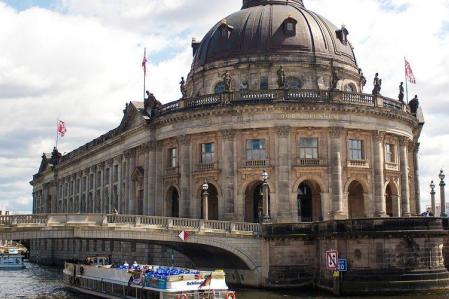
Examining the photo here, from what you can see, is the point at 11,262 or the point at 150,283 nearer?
the point at 150,283

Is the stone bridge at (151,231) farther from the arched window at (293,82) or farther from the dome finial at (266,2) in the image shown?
the dome finial at (266,2)

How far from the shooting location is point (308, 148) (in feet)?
194

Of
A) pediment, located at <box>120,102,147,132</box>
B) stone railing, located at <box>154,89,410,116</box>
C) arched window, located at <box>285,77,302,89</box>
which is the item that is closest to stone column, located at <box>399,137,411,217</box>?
stone railing, located at <box>154,89,410,116</box>

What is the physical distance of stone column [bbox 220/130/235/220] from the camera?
59.3 metres

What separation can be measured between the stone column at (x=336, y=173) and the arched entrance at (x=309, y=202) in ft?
6.83

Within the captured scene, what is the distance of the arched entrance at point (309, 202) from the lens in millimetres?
60466

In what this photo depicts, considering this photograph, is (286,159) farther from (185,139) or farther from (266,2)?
(266,2)

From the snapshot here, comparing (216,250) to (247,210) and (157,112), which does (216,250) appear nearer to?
(247,210)

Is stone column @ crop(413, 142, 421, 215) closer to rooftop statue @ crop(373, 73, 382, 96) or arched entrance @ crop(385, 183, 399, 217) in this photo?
arched entrance @ crop(385, 183, 399, 217)

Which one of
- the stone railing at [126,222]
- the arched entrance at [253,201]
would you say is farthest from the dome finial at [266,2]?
the stone railing at [126,222]

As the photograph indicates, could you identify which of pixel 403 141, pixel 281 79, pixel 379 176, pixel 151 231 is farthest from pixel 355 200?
pixel 151 231

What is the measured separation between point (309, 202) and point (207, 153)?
10.2 metres

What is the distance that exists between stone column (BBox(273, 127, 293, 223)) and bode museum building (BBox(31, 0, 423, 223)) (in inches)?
3.5

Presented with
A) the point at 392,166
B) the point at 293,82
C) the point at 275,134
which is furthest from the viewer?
the point at 293,82
